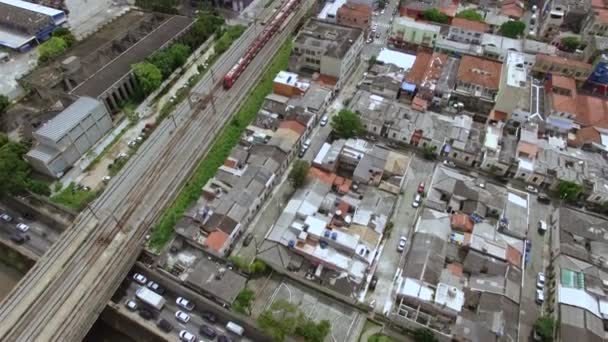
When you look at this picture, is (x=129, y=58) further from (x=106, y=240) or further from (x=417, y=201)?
(x=417, y=201)

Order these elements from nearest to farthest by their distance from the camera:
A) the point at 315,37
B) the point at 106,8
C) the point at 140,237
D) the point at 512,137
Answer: the point at 140,237 → the point at 512,137 → the point at 315,37 → the point at 106,8

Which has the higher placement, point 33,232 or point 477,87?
point 477,87

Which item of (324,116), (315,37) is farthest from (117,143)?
(315,37)

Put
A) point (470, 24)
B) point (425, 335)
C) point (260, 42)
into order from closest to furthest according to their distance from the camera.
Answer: point (425, 335) < point (260, 42) < point (470, 24)

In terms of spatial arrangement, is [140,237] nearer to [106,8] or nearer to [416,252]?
→ [416,252]

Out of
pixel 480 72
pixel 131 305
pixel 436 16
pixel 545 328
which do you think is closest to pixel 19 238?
pixel 131 305

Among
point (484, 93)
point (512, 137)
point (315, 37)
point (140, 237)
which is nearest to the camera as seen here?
point (140, 237)

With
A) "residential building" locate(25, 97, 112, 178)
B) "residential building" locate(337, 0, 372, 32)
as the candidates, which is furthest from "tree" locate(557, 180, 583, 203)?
"residential building" locate(25, 97, 112, 178)
